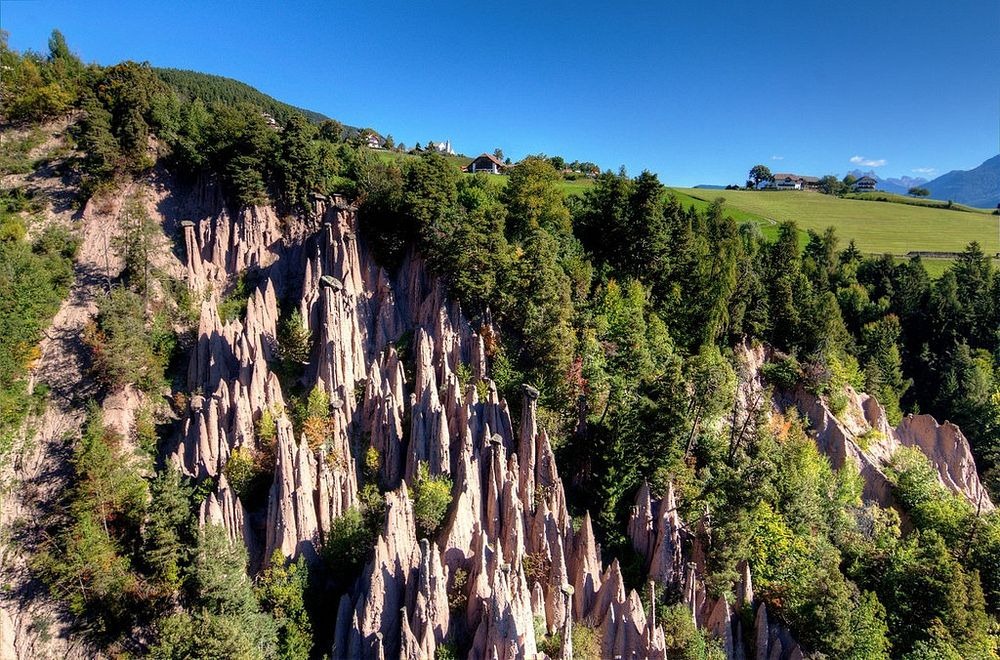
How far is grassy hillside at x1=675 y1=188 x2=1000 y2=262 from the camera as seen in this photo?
7906 centimetres

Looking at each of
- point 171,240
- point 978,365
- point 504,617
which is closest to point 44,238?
point 171,240

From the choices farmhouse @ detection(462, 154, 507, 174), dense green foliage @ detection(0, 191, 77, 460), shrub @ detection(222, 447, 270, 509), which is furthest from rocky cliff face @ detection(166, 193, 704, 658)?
farmhouse @ detection(462, 154, 507, 174)

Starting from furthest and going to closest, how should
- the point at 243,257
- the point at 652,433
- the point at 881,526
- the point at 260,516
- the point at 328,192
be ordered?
the point at 328,192, the point at 243,257, the point at 881,526, the point at 652,433, the point at 260,516

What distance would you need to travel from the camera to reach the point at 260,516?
85.3 ft

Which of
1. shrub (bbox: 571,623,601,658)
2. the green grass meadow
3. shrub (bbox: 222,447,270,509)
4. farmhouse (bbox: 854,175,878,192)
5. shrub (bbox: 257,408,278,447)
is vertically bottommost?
shrub (bbox: 571,623,601,658)

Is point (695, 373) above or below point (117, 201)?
below

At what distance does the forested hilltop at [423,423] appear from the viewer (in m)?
22.8

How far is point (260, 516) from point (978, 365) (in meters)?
65.1

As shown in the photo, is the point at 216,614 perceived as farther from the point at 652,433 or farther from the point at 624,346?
the point at 624,346

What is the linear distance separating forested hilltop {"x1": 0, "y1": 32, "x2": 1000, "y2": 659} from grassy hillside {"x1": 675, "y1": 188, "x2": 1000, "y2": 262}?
139 feet

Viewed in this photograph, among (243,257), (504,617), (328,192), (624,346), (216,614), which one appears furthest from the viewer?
(328,192)

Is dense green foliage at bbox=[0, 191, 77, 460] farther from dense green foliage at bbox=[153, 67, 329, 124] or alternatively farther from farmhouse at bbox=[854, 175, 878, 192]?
farmhouse at bbox=[854, 175, 878, 192]

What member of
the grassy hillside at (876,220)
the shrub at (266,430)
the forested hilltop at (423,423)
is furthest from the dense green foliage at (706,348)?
Answer: the grassy hillside at (876,220)

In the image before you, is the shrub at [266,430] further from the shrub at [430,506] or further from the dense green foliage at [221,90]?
the dense green foliage at [221,90]
